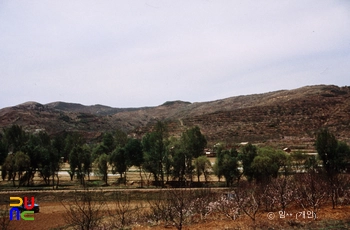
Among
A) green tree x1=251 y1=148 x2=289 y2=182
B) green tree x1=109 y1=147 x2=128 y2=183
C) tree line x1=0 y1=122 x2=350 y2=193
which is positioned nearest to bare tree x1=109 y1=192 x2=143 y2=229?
tree line x1=0 y1=122 x2=350 y2=193

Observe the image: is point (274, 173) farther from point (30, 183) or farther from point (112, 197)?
point (30, 183)

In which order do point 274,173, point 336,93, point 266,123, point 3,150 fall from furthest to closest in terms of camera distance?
point 336,93 < point 266,123 < point 3,150 < point 274,173

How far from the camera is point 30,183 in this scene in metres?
51.9

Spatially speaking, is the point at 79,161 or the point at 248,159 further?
the point at 79,161

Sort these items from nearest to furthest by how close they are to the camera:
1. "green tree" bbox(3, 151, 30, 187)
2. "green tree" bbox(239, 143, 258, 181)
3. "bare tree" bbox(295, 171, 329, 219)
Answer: "bare tree" bbox(295, 171, 329, 219), "green tree" bbox(239, 143, 258, 181), "green tree" bbox(3, 151, 30, 187)

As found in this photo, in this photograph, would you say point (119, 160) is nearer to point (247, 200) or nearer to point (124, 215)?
point (124, 215)

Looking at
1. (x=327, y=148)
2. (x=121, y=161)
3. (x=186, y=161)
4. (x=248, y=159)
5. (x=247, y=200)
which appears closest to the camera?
(x=247, y=200)

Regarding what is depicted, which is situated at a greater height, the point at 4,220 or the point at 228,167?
the point at 4,220

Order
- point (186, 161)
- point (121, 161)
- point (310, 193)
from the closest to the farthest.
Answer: point (310, 193)
point (186, 161)
point (121, 161)

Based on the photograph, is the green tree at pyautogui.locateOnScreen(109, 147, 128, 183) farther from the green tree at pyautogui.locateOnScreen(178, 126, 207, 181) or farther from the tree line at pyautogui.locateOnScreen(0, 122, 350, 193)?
the green tree at pyautogui.locateOnScreen(178, 126, 207, 181)

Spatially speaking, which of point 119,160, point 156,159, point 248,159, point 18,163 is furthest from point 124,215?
point 18,163

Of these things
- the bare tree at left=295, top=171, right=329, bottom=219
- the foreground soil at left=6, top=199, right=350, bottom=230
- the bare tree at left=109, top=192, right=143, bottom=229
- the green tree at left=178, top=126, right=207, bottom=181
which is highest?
the green tree at left=178, top=126, right=207, bottom=181

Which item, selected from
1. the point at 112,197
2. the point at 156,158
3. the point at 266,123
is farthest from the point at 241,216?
the point at 266,123

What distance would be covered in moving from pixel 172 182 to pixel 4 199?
905 inches
